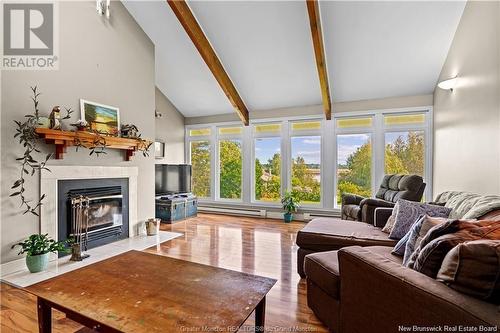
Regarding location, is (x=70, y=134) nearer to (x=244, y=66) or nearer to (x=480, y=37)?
(x=244, y=66)

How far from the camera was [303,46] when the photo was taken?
3.91 meters

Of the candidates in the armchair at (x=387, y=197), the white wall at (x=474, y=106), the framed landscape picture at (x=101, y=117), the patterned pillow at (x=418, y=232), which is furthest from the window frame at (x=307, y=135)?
the patterned pillow at (x=418, y=232)

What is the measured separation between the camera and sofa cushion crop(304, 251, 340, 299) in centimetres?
164

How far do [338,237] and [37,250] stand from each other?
120 inches

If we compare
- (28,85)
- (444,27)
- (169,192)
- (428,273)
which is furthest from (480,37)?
(169,192)

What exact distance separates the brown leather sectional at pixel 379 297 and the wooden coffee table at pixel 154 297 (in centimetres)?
47

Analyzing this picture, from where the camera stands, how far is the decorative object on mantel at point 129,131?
12.1 ft

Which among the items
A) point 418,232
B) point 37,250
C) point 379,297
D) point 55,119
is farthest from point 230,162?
point 379,297

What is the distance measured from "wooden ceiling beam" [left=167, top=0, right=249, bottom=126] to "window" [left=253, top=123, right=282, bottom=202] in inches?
26.3

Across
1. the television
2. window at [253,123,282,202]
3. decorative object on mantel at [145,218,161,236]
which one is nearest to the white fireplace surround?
decorative object on mantel at [145,218,161,236]

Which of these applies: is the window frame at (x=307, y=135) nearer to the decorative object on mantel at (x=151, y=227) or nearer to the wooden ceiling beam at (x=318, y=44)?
the wooden ceiling beam at (x=318, y=44)

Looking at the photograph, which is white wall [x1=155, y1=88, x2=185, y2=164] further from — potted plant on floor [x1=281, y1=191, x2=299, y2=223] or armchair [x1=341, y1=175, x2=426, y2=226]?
A: armchair [x1=341, y1=175, x2=426, y2=226]

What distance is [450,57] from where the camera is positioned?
3508mm

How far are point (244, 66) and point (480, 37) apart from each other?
3.17 m
